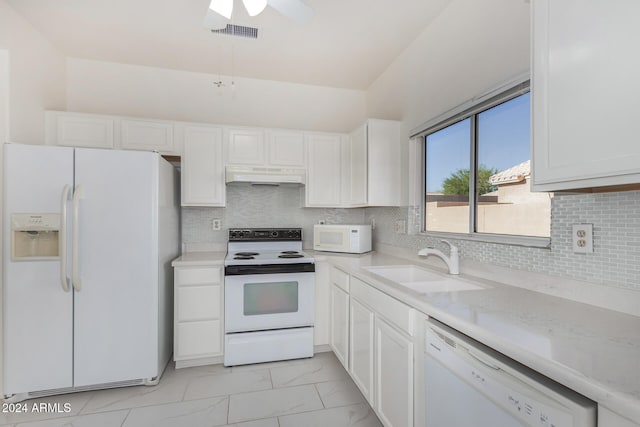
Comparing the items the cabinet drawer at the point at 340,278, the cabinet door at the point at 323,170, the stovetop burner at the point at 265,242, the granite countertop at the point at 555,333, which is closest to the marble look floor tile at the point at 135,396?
the stovetop burner at the point at 265,242

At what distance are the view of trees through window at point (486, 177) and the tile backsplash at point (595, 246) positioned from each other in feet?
0.47

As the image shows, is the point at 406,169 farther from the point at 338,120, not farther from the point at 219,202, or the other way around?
the point at 219,202

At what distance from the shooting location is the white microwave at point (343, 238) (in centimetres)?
293

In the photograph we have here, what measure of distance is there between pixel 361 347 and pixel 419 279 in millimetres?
610

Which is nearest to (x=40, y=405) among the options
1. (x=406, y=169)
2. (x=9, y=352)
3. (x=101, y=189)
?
(x=9, y=352)

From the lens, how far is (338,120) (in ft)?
11.9

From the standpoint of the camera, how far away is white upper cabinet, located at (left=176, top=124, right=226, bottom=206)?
9.46 feet

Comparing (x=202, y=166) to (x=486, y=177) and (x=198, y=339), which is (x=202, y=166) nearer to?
(x=198, y=339)

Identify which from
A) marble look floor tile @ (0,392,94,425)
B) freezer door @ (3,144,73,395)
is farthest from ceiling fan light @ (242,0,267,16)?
marble look floor tile @ (0,392,94,425)

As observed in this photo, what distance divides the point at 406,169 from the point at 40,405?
124 inches

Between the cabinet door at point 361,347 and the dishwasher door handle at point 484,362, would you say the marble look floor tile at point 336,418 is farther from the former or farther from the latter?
the dishwasher door handle at point 484,362

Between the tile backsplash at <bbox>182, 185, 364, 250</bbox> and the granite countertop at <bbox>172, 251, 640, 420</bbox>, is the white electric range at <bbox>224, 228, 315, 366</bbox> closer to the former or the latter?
the tile backsplash at <bbox>182, 185, 364, 250</bbox>

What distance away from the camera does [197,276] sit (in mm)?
2590

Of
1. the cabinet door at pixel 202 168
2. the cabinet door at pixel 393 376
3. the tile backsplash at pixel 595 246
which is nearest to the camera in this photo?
the tile backsplash at pixel 595 246
